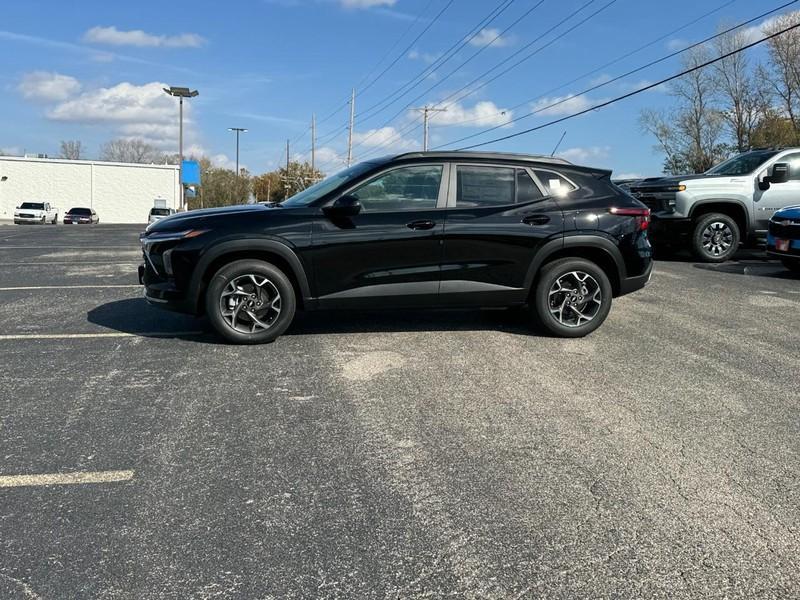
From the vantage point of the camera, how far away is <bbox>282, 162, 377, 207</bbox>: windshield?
19.6 feet

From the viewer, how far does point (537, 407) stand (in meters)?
4.31

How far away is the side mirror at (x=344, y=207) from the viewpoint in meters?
5.59

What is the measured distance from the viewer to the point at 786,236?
33.9 feet

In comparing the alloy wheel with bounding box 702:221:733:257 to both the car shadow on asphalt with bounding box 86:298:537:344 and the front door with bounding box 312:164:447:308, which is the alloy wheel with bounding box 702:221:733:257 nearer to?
the car shadow on asphalt with bounding box 86:298:537:344

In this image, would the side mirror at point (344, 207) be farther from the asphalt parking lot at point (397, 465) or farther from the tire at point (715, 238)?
the tire at point (715, 238)

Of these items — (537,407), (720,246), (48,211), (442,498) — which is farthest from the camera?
(48,211)

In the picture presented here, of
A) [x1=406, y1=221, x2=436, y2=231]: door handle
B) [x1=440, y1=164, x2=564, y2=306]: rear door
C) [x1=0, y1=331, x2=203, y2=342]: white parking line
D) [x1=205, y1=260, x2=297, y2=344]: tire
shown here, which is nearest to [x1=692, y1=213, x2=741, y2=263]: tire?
[x1=440, y1=164, x2=564, y2=306]: rear door

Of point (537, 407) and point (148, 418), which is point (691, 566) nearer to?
point (537, 407)

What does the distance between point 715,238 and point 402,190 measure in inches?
337

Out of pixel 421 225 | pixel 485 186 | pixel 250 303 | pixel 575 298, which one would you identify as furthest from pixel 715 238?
pixel 250 303

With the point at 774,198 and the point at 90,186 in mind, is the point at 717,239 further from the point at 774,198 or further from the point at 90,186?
the point at 90,186

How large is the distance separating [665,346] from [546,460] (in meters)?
2.99

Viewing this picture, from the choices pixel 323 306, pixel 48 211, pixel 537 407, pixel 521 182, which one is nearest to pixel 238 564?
pixel 537 407

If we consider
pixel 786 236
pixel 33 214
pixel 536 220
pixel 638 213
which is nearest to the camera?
pixel 536 220
